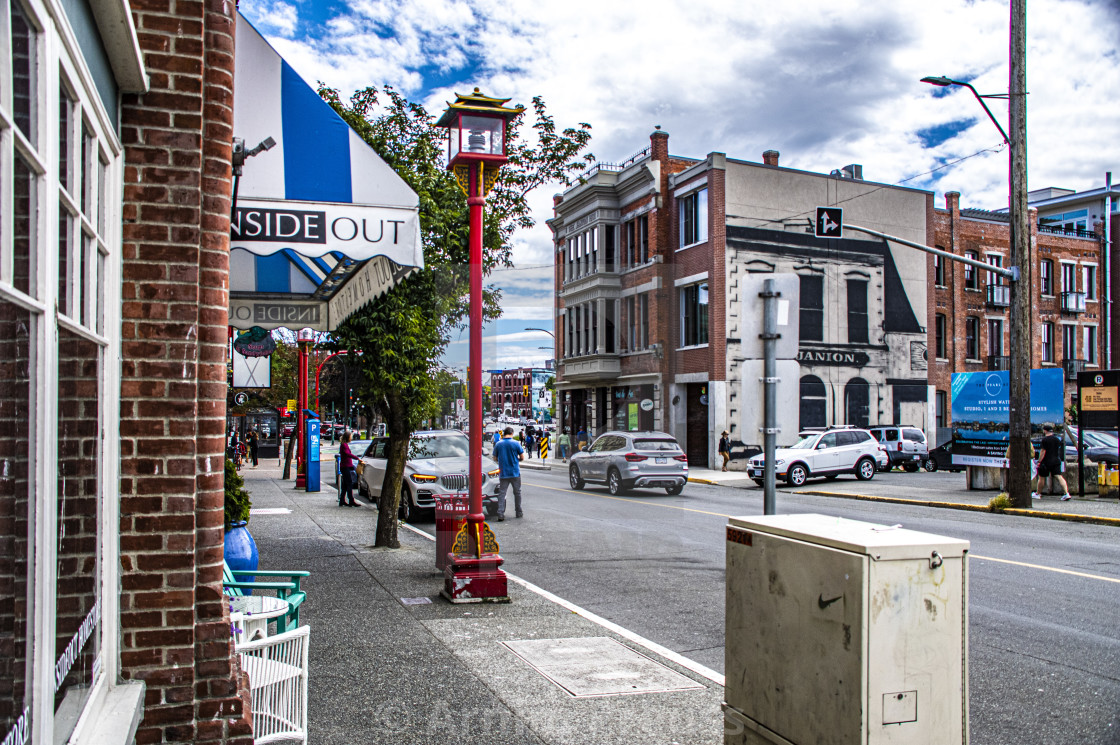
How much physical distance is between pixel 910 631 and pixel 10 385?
2.92 m

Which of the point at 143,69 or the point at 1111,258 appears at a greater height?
the point at 1111,258

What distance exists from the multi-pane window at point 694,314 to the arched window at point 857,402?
653cm

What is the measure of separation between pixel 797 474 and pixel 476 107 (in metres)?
20.4

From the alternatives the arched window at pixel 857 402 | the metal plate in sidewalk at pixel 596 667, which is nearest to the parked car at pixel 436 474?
the metal plate in sidewalk at pixel 596 667

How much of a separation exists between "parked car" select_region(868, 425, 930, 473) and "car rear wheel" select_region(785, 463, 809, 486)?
6.10 m

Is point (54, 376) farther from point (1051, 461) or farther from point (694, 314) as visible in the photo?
point (694, 314)

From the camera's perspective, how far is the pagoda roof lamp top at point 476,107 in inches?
333

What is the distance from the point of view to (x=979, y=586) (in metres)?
9.45

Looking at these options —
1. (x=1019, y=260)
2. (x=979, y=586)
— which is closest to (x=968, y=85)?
(x=1019, y=260)

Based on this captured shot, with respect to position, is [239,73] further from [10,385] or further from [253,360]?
[253,360]

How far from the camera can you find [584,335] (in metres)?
24.7

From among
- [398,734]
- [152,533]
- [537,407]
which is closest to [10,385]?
[152,533]

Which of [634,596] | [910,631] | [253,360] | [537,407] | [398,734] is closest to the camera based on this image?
[910,631]

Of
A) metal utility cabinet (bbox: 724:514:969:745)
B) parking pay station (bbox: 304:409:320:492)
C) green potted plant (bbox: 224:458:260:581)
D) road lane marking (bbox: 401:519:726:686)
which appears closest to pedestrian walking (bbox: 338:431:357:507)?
parking pay station (bbox: 304:409:320:492)
